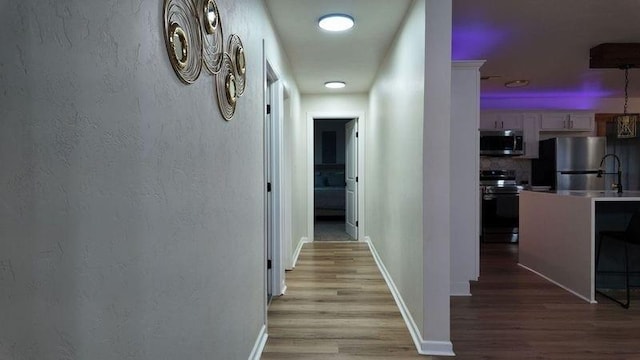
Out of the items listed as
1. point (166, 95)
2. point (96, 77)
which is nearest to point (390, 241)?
point (166, 95)

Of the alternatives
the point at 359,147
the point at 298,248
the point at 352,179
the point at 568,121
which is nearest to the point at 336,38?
the point at 359,147

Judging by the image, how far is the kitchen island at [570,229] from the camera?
3014 mm

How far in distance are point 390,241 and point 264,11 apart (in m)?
2.24

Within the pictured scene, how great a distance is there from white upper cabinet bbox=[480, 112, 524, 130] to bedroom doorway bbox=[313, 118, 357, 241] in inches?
95.8

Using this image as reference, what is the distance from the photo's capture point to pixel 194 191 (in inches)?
48.3

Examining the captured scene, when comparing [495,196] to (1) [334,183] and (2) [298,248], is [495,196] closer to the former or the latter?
(2) [298,248]

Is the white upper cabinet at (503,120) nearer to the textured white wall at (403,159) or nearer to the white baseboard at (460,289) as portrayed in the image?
the textured white wall at (403,159)

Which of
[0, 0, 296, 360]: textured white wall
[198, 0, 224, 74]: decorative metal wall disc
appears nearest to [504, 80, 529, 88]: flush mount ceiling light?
[198, 0, 224, 74]: decorative metal wall disc

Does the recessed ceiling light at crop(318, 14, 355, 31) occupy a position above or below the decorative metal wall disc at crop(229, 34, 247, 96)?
above

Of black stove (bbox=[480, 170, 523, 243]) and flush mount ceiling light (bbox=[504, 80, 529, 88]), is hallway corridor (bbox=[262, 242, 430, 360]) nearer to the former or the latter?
black stove (bbox=[480, 170, 523, 243])

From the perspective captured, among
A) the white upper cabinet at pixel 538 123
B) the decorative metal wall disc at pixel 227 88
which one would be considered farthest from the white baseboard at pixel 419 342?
the white upper cabinet at pixel 538 123

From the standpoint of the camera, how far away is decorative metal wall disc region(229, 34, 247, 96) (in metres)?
1.65

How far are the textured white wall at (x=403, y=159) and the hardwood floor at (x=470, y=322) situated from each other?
0.29m

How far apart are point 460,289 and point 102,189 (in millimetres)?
3130
